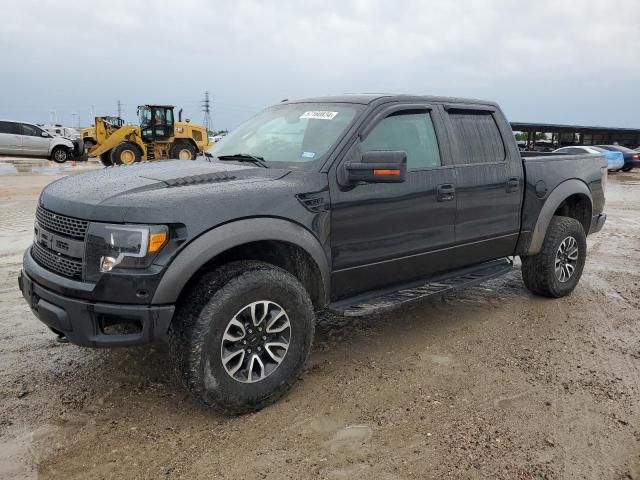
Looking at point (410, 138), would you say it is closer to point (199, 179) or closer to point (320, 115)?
point (320, 115)

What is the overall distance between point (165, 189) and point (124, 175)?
1.85 feet

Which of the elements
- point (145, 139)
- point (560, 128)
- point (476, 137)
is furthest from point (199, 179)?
point (560, 128)

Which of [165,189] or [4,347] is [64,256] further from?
[4,347]

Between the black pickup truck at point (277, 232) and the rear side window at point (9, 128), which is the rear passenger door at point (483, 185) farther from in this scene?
the rear side window at point (9, 128)

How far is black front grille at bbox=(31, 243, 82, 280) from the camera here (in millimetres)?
2893

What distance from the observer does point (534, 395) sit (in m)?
3.44

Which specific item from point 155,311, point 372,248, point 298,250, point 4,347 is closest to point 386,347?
point 372,248

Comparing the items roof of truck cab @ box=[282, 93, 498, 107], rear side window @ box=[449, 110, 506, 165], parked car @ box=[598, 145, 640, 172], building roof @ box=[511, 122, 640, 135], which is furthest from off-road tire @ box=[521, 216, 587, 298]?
building roof @ box=[511, 122, 640, 135]

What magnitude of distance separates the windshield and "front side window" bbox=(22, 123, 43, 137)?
Result: 22672 mm

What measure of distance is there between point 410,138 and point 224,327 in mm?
2014

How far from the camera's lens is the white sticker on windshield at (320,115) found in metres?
3.90

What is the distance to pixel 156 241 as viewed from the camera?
278 cm

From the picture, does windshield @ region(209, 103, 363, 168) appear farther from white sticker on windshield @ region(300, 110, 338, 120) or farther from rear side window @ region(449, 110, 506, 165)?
rear side window @ region(449, 110, 506, 165)

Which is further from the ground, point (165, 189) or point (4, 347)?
point (165, 189)
